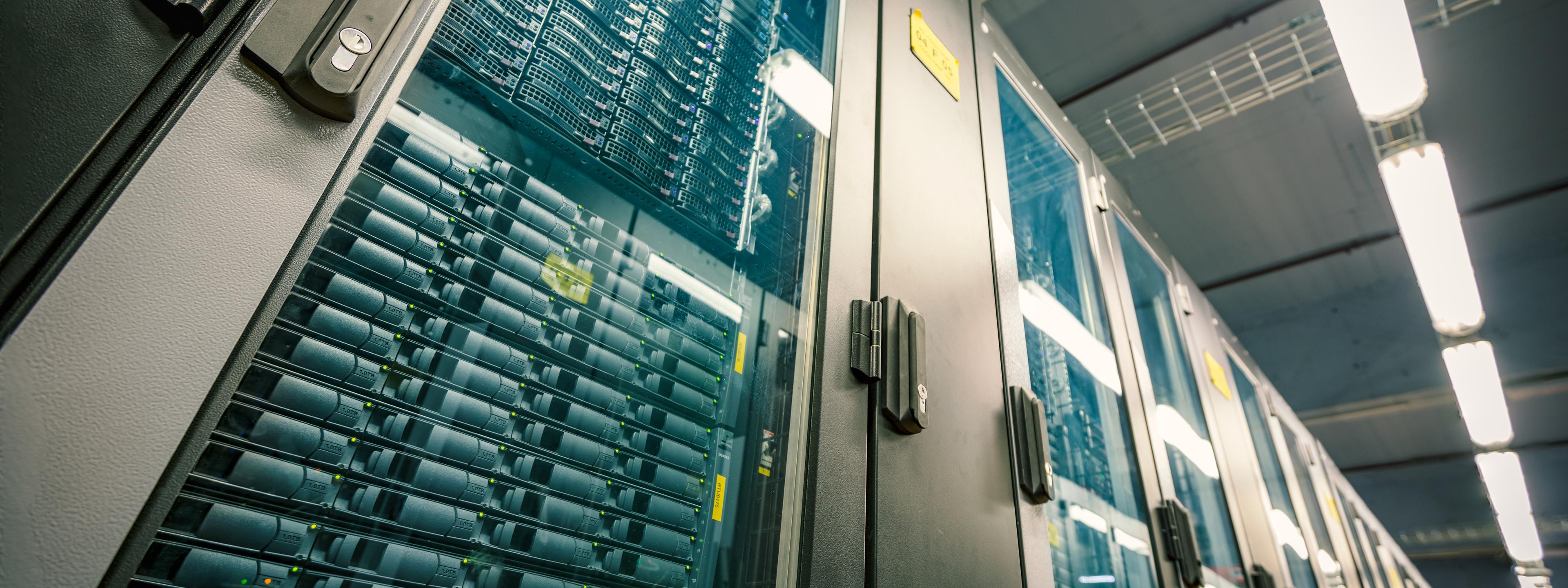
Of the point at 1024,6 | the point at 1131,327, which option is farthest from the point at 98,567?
the point at 1024,6

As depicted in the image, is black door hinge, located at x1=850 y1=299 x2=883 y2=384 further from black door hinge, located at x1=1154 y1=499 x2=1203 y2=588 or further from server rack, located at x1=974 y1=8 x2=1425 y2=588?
black door hinge, located at x1=1154 y1=499 x2=1203 y2=588

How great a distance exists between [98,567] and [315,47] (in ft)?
1.41

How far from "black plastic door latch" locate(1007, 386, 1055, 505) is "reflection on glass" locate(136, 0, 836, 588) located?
24.2 inches

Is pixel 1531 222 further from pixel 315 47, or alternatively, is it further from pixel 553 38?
pixel 315 47

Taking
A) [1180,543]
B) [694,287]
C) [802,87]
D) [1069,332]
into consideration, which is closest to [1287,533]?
[1180,543]

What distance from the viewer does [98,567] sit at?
0.47 m

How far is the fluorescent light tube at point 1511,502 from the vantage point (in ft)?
16.7

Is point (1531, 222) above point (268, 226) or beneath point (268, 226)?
above

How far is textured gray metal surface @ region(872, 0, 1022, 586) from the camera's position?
1.08 metres

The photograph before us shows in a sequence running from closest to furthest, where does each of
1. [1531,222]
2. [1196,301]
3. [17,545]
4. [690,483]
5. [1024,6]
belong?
[17,545] → [690,483] → [1024,6] → [1196,301] → [1531,222]

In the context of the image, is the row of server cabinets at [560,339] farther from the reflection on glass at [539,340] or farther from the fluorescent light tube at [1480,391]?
the fluorescent light tube at [1480,391]

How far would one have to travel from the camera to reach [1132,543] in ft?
5.98

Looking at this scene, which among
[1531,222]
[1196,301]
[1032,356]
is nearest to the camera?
[1032,356]

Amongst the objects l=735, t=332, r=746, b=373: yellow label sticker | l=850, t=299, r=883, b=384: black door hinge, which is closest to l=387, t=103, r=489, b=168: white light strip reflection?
l=735, t=332, r=746, b=373: yellow label sticker
